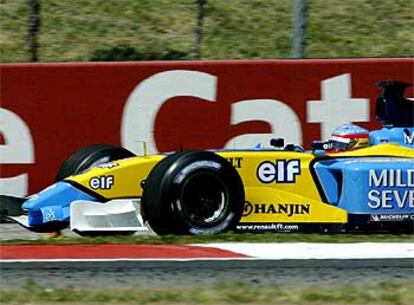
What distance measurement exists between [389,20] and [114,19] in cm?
404

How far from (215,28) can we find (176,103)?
531 cm

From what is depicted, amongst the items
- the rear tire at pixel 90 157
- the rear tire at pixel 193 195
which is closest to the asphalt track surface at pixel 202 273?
the rear tire at pixel 193 195

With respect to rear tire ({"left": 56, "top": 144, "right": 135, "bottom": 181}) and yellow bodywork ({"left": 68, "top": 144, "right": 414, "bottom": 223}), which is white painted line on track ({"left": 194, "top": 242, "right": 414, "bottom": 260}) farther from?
rear tire ({"left": 56, "top": 144, "right": 135, "bottom": 181})

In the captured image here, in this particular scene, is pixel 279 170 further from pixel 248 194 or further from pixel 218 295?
pixel 218 295

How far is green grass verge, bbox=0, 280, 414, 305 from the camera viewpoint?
6.41 meters

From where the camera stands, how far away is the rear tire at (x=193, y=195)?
8.85 metres

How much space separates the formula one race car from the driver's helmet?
27 cm

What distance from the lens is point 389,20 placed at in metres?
17.1

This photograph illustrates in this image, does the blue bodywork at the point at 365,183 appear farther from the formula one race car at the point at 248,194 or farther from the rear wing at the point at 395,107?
the rear wing at the point at 395,107

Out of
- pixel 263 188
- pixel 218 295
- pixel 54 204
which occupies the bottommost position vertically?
pixel 218 295

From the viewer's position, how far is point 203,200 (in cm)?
916

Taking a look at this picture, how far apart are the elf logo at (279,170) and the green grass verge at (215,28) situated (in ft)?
20.9

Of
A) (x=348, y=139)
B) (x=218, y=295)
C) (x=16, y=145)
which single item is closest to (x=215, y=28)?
(x=16, y=145)

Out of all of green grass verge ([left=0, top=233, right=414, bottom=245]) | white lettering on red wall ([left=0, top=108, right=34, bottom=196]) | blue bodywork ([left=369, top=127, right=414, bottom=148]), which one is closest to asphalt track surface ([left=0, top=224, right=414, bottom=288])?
green grass verge ([left=0, top=233, right=414, bottom=245])
